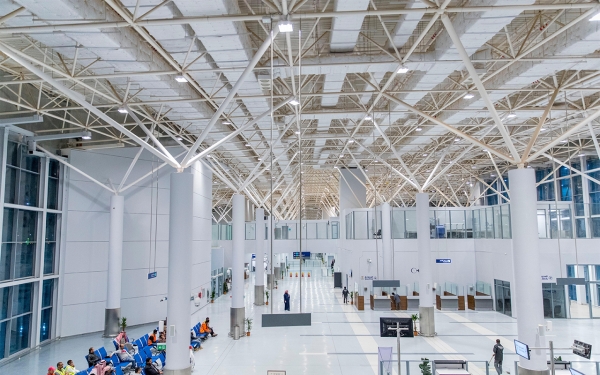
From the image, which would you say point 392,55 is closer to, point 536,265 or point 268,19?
point 268,19

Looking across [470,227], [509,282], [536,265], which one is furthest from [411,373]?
[470,227]

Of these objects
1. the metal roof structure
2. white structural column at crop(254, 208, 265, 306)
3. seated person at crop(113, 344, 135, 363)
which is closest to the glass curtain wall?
the metal roof structure

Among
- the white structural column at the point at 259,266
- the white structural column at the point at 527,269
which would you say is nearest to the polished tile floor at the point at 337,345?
the white structural column at the point at 527,269

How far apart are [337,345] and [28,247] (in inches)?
600

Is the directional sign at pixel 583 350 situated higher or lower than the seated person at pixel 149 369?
higher

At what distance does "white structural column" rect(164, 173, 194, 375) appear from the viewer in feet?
46.7

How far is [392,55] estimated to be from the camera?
13.8m

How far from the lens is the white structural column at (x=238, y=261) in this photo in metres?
23.1

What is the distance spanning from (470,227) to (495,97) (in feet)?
61.5

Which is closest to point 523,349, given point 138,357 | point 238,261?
point 138,357

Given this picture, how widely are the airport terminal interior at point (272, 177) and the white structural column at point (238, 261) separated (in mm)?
118

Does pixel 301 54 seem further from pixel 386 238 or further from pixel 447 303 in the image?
pixel 447 303

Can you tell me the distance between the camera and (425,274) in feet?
76.1

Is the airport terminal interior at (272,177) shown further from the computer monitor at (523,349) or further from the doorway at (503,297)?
the doorway at (503,297)
